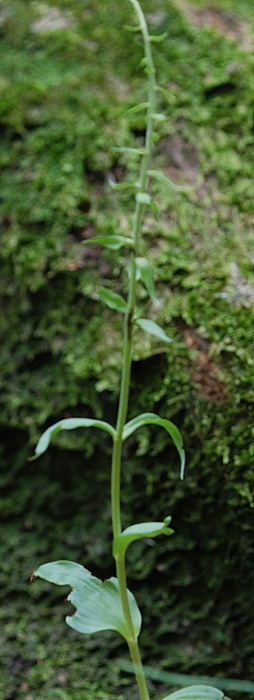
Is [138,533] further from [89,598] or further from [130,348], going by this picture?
[130,348]

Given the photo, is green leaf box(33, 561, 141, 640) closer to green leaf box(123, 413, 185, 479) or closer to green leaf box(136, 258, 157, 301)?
green leaf box(123, 413, 185, 479)

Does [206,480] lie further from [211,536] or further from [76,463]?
[76,463]

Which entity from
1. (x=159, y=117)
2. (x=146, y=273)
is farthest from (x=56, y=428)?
(x=159, y=117)

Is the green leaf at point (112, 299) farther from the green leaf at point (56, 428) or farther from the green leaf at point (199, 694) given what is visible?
the green leaf at point (199, 694)

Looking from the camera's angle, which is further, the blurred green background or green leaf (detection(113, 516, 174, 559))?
the blurred green background

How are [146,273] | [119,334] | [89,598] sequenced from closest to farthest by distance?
1. [146,273]
2. [89,598]
3. [119,334]

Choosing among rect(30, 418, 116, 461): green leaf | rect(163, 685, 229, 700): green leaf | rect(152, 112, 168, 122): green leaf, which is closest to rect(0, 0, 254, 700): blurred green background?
rect(163, 685, 229, 700): green leaf
